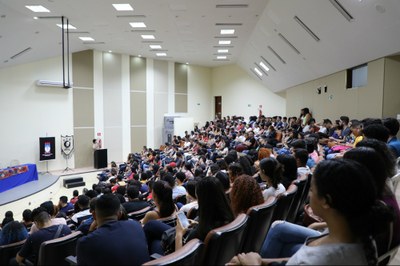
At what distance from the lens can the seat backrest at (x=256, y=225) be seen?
2002mm

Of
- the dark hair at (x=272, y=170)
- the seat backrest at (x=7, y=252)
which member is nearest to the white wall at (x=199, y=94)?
the seat backrest at (x=7, y=252)

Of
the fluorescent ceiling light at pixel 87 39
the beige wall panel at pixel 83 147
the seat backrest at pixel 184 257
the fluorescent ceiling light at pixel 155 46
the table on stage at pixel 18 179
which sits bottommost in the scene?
the table on stage at pixel 18 179

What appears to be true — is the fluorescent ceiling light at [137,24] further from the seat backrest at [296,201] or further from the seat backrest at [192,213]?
the seat backrest at [296,201]

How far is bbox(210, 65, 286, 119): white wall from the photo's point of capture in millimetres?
17609

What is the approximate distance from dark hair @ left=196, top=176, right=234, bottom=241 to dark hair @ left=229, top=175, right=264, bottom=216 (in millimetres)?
343

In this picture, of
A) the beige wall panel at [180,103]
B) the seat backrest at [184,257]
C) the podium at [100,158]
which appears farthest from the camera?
the beige wall panel at [180,103]

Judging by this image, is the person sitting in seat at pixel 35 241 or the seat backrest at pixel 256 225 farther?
the person sitting in seat at pixel 35 241

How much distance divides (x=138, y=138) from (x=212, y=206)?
1540 centimetres

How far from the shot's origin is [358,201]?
1.09 metres

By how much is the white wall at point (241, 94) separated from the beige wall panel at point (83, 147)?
28.9ft

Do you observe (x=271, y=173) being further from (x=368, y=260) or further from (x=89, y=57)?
(x=89, y=57)

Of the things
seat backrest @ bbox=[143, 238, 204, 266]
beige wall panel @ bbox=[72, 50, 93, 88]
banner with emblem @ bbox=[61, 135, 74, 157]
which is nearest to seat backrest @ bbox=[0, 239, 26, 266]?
seat backrest @ bbox=[143, 238, 204, 266]

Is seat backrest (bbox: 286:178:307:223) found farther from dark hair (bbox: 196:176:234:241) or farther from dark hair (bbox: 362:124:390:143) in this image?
dark hair (bbox: 196:176:234:241)

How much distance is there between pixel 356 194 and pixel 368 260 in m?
0.27
